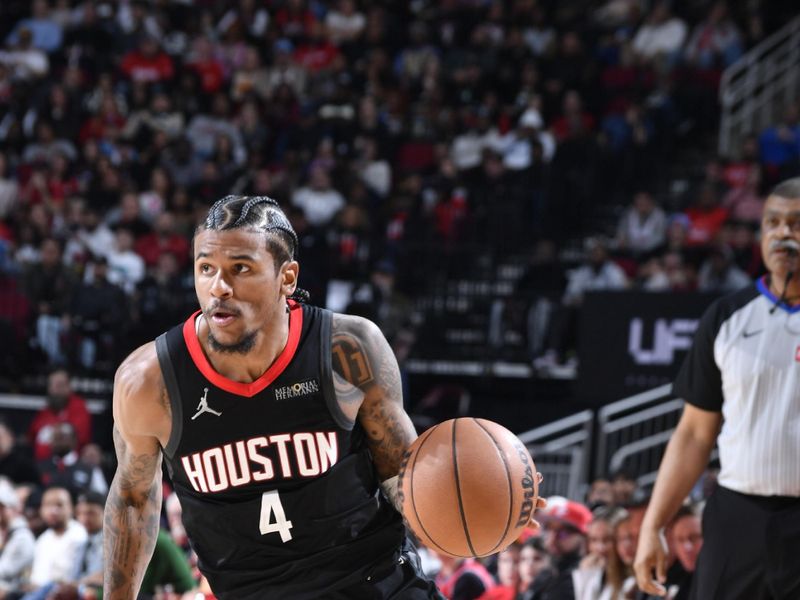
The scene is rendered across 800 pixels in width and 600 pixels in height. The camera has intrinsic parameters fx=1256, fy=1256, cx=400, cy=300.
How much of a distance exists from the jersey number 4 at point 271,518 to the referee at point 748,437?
1590 mm

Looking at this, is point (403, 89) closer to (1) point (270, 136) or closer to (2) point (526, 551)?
(1) point (270, 136)

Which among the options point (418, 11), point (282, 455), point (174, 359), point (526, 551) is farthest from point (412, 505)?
point (418, 11)

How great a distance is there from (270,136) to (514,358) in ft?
17.4

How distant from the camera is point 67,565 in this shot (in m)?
8.38

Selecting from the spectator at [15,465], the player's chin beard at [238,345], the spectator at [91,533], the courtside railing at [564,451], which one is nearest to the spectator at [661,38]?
the courtside railing at [564,451]

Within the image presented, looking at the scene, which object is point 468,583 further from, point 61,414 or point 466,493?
point 61,414

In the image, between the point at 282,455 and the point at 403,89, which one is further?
the point at 403,89

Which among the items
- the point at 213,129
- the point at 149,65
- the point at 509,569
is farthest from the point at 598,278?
the point at 149,65

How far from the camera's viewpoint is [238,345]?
3562 millimetres

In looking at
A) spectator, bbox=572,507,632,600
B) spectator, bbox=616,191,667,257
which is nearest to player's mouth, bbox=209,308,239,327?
spectator, bbox=572,507,632,600

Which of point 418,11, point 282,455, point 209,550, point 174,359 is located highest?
point 418,11

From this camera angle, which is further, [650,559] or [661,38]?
[661,38]

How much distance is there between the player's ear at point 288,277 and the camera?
369 centimetres

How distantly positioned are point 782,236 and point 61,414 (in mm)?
8137
